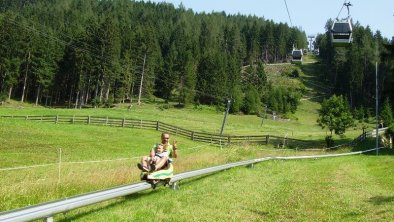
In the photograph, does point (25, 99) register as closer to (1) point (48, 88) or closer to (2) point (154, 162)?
(1) point (48, 88)

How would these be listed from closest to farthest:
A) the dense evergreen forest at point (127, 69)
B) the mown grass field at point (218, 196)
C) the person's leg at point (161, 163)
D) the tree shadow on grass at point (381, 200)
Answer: the mown grass field at point (218, 196) → the person's leg at point (161, 163) → the tree shadow on grass at point (381, 200) → the dense evergreen forest at point (127, 69)

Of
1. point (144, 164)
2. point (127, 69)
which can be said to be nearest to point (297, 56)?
point (144, 164)

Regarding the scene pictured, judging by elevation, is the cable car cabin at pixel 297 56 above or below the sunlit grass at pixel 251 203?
above

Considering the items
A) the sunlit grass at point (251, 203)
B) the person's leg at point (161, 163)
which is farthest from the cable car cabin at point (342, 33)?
the person's leg at point (161, 163)

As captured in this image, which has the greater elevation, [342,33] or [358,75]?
[358,75]

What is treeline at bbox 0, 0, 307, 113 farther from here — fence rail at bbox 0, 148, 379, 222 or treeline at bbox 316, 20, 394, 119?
fence rail at bbox 0, 148, 379, 222

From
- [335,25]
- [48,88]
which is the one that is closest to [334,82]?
[48,88]

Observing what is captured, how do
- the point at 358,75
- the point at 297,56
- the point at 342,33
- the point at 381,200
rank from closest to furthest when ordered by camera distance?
the point at 381,200
the point at 342,33
the point at 297,56
the point at 358,75

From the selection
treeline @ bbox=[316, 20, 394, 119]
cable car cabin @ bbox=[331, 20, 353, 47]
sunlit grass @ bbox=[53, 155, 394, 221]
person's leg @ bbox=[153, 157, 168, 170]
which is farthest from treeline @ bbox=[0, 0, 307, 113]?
person's leg @ bbox=[153, 157, 168, 170]

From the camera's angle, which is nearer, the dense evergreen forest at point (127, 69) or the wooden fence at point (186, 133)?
the wooden fence at point (186, 133)

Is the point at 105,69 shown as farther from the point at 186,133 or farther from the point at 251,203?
the point at 251,203

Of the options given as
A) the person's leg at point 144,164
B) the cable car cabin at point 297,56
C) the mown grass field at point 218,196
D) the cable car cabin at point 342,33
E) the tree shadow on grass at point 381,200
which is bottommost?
the mown grass field at point 218,196

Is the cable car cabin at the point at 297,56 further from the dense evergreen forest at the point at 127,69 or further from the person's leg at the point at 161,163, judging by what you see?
the person's leg at the point at 161,163

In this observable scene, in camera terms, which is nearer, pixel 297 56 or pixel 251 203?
pixel 251 203
